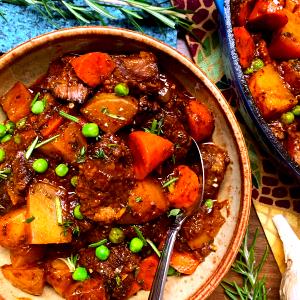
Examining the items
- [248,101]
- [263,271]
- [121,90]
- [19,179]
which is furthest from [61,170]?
[263,271]

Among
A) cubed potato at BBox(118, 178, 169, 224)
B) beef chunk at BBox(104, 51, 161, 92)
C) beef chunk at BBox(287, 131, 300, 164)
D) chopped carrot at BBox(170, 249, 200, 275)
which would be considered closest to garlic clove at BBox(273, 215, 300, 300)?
beef chunk at BBox(287, 131, 300, 164)

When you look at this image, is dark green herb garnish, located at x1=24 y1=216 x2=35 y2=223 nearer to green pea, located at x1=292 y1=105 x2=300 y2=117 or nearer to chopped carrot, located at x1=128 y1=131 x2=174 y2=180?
chopped carrot, located at x1=128 y1=131 x2=174 y2=180

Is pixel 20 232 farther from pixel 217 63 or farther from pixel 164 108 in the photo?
pixel 217 63

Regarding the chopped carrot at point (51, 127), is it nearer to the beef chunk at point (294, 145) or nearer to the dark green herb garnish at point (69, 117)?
the dark green herb garnish at point (69, 117)

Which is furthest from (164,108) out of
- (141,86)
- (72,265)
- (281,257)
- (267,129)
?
(281,257)

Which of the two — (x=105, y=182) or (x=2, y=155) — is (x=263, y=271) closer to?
(x=105, y=182)

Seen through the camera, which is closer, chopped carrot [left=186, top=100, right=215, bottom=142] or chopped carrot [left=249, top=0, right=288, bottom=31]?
chopped carrot [left=186, top=100, right=215, bottom=142]

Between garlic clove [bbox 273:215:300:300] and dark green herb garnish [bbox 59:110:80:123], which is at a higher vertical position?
dark green herb garnish [bbox 59:110:80:123]
